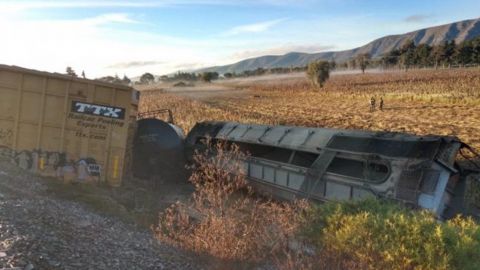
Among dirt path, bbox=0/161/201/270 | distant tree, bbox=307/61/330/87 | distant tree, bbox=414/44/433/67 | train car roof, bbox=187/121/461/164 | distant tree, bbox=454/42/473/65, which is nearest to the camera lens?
dirt path, bbox=0/161/201/270

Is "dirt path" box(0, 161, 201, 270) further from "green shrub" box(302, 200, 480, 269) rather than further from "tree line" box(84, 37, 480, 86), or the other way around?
"tree line" box(84, 37, 480, 86)

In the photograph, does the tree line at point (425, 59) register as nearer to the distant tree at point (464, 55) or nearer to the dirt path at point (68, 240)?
the distant tree at point (464, 55)

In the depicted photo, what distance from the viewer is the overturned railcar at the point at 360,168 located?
10.3 metres

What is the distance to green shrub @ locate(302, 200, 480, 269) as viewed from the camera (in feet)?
17.9

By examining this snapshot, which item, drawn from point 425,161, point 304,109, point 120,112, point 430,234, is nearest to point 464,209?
point 425,161

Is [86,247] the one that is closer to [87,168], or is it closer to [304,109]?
[87,168]

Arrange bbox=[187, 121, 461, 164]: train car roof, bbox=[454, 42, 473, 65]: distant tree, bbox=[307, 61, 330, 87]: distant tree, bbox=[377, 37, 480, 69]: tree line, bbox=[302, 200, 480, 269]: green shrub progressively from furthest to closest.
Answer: bbox=[454, 42, 473, 65]: distant tree
bbox=[377, 37, 480, 69]: tree line
bbox=[307, 61, 330, 87]: distant tree
bbox=[187, 121, 461, 164]: train car roof
bbox=[302, 200, 480, 269]: green shrub

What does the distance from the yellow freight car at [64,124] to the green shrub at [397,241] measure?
8.59 m

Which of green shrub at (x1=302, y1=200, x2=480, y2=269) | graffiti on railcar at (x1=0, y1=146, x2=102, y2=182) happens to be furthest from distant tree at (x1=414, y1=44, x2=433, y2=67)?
green shrub at (x1=302, y1=200, x2=480, y2=269)

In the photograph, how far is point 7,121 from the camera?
1310 cm

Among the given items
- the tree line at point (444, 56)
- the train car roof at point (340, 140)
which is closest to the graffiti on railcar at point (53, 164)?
the train car roof at point (340, 140)

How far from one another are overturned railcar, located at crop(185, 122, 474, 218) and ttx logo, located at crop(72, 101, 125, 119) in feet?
10.6

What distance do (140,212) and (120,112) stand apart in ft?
11.3

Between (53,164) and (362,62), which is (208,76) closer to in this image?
(362,62)
